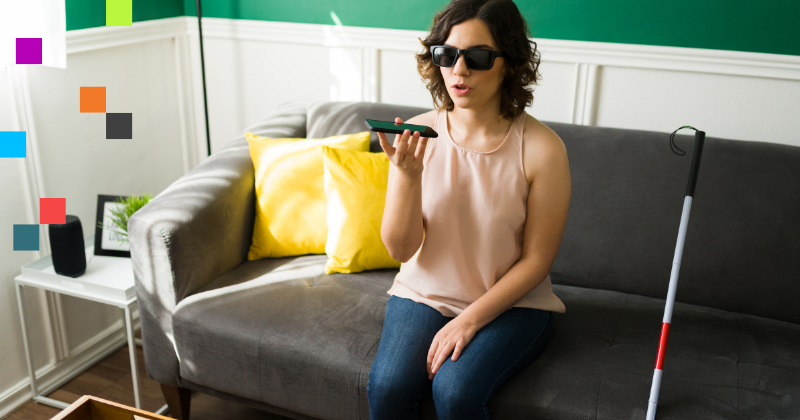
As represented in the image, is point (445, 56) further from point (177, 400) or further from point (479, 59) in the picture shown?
point (177, 400)

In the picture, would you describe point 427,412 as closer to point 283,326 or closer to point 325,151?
point 283,326

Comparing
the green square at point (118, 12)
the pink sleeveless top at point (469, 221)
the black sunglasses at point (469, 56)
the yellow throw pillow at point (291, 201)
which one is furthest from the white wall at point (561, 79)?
the black sunglasses at point (469, 56)

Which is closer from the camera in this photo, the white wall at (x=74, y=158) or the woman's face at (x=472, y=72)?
the woman's face at (x=472, y=72)

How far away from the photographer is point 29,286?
78.3 inches

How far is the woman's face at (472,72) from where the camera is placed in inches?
53.7

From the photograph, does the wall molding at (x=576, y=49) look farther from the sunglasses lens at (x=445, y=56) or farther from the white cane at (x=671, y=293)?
the sunglasses lens at (x=445, y=56)

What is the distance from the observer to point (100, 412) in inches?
48.0

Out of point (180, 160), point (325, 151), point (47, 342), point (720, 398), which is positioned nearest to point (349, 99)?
point (325, 151)

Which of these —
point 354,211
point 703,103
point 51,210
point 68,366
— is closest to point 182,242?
point 354,211

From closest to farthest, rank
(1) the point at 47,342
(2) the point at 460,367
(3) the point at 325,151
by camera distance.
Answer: (2) the point at 460,367 < (3) the point at 325,151 < (1) the point at 47,342

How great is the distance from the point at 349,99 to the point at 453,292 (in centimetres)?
122

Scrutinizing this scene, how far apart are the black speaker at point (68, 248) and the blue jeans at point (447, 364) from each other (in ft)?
3.42

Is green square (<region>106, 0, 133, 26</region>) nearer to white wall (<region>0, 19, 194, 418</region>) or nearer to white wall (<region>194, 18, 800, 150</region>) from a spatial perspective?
white wall (<region>0, 19, 194, 418</region>)

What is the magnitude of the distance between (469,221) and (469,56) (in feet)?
1.28
